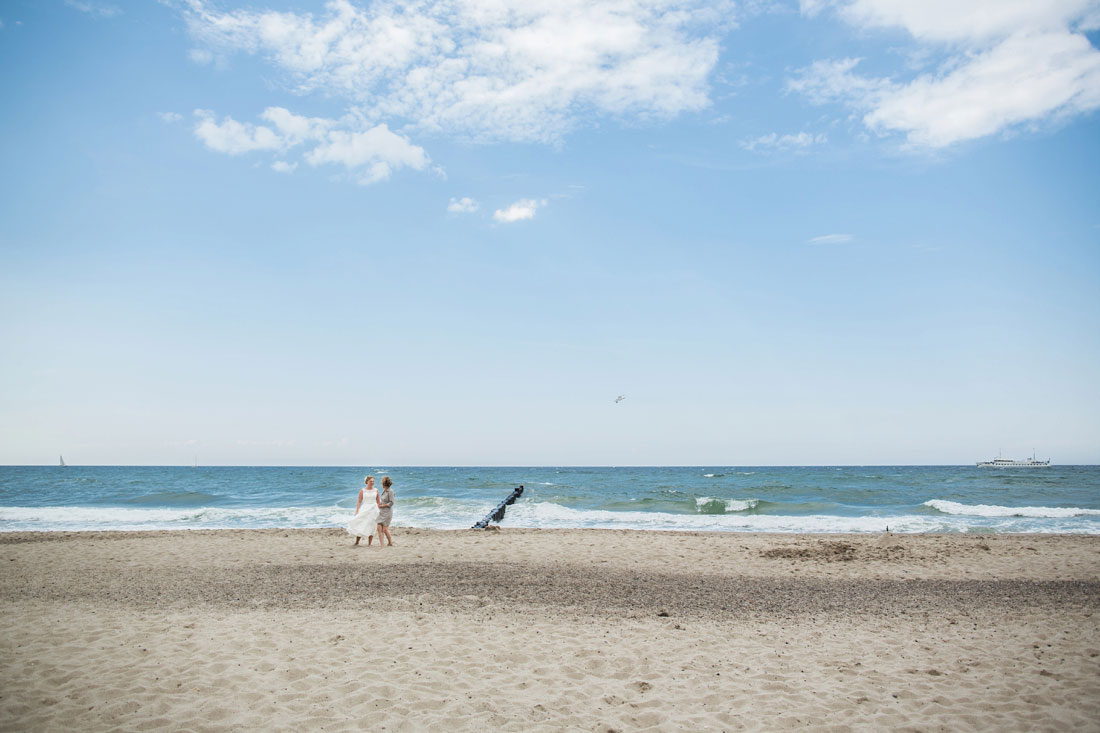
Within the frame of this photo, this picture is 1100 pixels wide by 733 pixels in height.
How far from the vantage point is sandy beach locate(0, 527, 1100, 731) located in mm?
5090

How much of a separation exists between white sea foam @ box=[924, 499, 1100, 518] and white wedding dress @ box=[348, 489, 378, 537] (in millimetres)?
24614

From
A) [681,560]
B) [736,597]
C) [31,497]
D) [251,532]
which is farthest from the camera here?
[31,497]

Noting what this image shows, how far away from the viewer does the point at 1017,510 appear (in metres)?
26.3

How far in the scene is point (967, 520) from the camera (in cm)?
2212

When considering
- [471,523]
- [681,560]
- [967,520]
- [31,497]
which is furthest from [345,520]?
[31,497]

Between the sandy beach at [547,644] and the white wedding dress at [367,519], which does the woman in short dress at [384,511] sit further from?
the sandy beach at [547,644]

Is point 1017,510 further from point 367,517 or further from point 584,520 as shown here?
point 367,517

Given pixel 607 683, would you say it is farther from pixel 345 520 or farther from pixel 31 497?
pixel 31 497

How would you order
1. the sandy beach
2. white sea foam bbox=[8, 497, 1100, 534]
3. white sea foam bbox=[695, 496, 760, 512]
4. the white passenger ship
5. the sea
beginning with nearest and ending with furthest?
the sandy beach
white sea foam bbox=[8, 497, 1100, 534]
the sea
white sea foam bbox=[695, 496, 760, 512]
the white passenger ship

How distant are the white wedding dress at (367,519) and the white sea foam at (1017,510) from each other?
969 inches

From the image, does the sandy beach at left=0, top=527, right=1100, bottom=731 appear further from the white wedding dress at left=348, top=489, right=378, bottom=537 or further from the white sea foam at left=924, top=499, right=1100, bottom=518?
the white sea foam at left=924, top=499, right=1100, bottom=518

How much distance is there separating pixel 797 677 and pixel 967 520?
21.2 m

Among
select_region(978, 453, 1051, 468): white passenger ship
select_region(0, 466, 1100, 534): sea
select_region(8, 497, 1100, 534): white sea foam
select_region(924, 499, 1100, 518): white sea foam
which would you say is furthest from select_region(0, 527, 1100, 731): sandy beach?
select_region(978, 453, 1051, 468): white passenger ship

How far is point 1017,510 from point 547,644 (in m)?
28.9
